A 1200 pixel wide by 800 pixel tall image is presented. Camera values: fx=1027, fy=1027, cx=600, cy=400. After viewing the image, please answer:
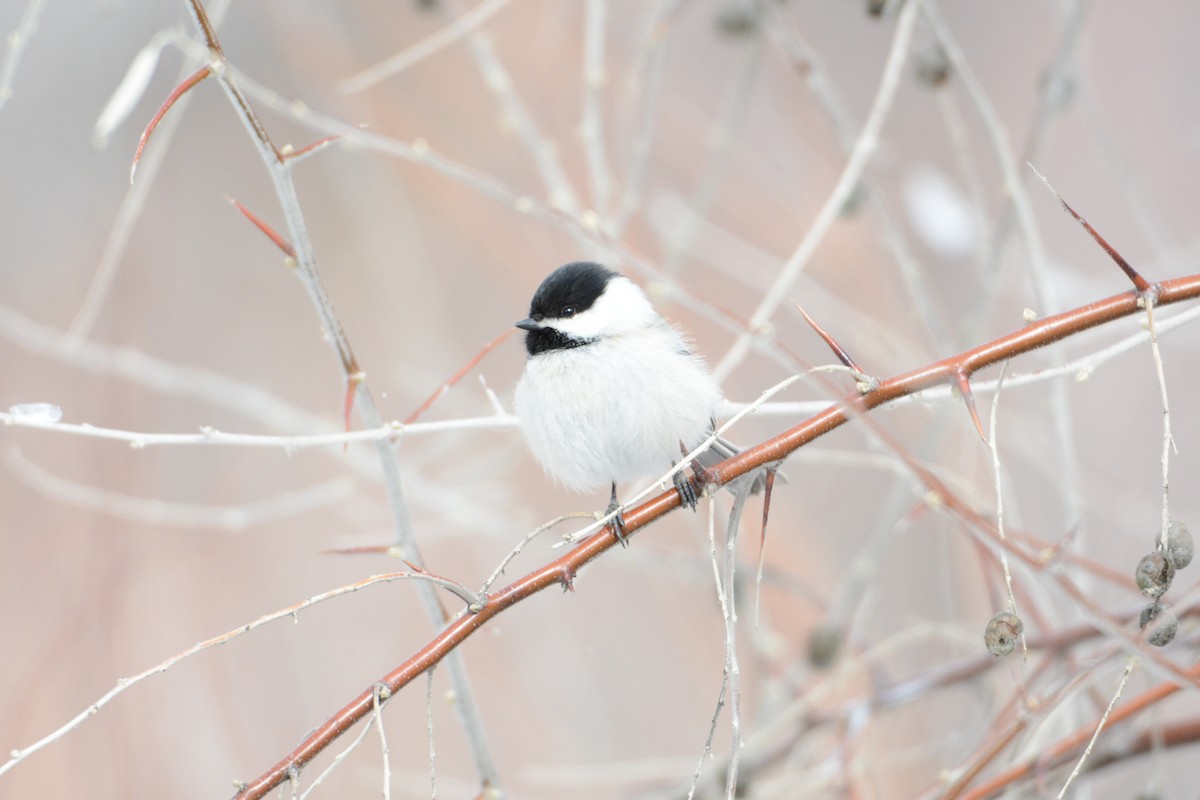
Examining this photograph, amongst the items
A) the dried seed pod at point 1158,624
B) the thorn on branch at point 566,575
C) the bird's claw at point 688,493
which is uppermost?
the bird's claw at point 688,493

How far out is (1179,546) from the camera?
3.56 ft

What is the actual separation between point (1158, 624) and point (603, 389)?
1.18 m

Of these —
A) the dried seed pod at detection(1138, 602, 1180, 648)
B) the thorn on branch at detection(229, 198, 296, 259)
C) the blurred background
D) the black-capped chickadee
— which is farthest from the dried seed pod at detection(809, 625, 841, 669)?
the thorn on branch at detection(229, 198, 296, 259)

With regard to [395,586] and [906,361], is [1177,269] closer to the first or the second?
[906,361]

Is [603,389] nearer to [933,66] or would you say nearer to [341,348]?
[341,348]

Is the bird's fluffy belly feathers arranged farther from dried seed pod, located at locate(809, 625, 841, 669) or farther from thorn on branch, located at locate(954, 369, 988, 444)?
thorn on branch, located at locate(954, 369, 988, 444)

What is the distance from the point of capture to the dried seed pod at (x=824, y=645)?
2227mm

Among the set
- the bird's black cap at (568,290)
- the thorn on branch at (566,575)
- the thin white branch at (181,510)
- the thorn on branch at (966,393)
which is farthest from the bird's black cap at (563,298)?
the thorn on branch at (966,393)

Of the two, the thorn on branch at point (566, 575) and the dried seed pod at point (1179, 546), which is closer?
the dried seed pod at point (1179, 546)

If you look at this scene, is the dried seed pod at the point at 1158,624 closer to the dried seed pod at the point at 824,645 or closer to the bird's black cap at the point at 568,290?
the dried seed pod at the point at 824,645


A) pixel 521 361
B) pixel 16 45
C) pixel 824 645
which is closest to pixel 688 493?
pixel 824 645

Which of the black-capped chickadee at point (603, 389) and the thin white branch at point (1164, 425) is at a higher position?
the black-capped chickadee at point (603, 389)

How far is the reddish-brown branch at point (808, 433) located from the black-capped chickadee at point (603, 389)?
0.77 meters

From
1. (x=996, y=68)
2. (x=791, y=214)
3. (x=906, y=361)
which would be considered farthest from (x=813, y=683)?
(x=996, y=68)
